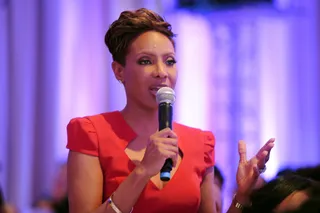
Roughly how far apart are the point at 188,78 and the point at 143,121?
319 cm

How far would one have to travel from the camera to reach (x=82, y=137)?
182 centimetres

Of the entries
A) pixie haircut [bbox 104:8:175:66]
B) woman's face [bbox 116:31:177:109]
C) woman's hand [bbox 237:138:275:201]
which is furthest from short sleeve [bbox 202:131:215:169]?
pixie haircut [bbox 104:8:175:66]

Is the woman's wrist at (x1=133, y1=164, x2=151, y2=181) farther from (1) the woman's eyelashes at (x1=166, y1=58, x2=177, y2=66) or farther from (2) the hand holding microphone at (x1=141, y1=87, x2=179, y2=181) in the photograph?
A: (1) the woman's eyelashes at (x1=166, y1=58, x2=177, y2=66)

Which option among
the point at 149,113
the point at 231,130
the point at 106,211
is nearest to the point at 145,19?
the point at 149,113

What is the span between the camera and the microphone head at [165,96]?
1.72 m

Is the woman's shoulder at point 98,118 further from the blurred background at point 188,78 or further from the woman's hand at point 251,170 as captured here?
the blurred background at point 188,78

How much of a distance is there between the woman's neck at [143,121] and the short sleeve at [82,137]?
0.43 feet

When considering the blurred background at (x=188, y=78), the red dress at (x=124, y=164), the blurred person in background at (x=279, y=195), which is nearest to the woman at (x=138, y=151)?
the red dress at (x=124, y=164)

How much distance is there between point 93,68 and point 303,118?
165 centimetres

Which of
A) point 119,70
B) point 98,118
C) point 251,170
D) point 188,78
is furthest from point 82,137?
point 188,78

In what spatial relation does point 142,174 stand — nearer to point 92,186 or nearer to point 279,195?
point 92,186

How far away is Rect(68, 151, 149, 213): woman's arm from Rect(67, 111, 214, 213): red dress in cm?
3

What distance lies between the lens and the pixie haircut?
74.2 inches

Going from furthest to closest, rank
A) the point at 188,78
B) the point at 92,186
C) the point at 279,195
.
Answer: the point at 188,78 → the point at 92,186 → the point at 279,195
